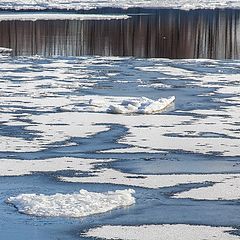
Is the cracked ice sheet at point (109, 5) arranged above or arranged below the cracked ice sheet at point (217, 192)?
below

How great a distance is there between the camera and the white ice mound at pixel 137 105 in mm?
10820

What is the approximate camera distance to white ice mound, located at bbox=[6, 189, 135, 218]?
5.91m

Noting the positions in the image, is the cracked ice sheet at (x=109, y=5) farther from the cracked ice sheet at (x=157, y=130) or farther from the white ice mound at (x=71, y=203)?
the white ice mound at (x=71, y=203)

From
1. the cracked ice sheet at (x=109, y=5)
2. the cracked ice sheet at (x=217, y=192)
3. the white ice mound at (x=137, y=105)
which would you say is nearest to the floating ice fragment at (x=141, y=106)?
the white ice mound at (x=137, y=105)

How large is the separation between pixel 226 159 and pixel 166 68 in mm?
9470

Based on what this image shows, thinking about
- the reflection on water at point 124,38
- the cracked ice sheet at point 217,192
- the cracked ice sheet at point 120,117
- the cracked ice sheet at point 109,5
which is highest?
the cracked ice sheet at point 217,192

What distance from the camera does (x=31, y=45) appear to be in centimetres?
2311

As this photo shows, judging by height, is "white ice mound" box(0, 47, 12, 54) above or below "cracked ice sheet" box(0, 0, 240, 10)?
above

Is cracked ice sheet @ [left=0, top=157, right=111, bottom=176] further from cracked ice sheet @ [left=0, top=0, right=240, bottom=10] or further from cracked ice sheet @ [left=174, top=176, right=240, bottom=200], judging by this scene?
cracked ice sheet @ [left=0, top=0, right=240, bottom=10]

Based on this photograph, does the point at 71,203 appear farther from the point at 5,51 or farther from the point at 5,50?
the point at 5,50

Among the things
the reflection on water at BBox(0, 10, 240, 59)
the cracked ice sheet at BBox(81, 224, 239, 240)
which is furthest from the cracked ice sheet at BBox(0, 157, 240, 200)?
the reflection on water at BBox(0, 10, 240, 59)

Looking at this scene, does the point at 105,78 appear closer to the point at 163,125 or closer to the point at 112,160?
the point at 163,125

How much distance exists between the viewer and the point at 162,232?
5.50 metres

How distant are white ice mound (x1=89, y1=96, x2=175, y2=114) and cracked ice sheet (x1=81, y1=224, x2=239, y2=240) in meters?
5.22
